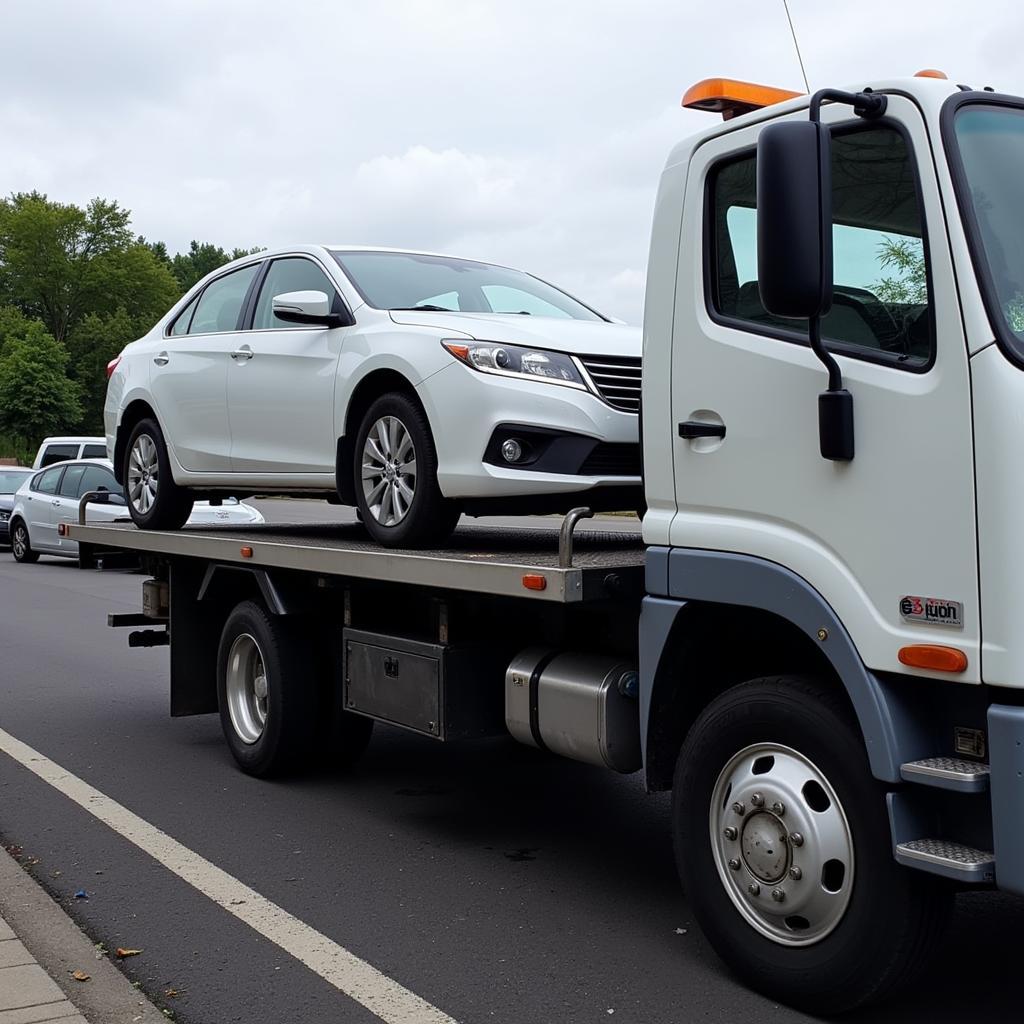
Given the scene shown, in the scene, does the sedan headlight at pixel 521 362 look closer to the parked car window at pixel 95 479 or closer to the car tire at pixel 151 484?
the car tire at pixel 151 484

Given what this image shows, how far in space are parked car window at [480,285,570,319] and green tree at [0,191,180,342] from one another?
83.0 m

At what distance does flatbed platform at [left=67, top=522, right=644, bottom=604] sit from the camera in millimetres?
4582

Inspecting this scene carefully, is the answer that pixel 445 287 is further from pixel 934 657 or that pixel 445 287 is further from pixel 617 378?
pixel 934 657

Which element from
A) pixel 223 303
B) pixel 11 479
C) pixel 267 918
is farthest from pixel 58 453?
pixel 267 918

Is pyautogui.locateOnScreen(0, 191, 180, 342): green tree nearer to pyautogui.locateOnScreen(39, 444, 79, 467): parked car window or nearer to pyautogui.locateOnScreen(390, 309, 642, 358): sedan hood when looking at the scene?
pyautogui.locateOnScreen(39, 444, 79, 467): parked car window

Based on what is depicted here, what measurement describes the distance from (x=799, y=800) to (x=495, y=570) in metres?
1.45

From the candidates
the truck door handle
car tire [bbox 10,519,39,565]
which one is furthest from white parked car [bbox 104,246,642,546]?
Answer: car tire [bbox 10,519,39,565]

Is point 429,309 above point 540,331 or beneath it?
above

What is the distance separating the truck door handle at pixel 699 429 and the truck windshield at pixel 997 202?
0.94 metres

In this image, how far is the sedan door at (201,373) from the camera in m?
7.61

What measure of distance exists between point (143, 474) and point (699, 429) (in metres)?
5.09

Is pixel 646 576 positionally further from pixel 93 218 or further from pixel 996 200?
pixel 93 218

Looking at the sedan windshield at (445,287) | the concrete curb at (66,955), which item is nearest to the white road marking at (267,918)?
the concrete curb at (66,955)

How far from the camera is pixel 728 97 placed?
4277 millimetres
